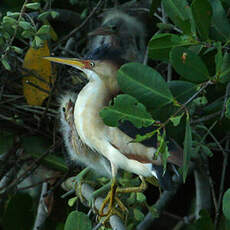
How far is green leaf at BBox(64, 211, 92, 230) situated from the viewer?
1059 mm

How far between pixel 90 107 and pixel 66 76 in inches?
34.7

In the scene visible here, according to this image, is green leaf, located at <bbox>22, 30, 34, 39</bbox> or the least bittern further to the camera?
the least bittern

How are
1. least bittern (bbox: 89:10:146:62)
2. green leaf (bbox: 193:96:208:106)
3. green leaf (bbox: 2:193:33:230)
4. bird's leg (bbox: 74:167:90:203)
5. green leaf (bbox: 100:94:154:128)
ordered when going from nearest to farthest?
green leaf (bbox: 100:94:154:128) < green leaf (bbox: 193:96:208:106) < bird's leg (bbox: 74:167:90:203) < green leaf (bbox: 2:193:33:230) < least bittern (bbox: 89:10:146:62)

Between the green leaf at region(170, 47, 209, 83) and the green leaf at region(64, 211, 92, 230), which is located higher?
the green leaf at region(170, 47, 209, 83)

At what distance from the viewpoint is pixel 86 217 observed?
1.07 meters

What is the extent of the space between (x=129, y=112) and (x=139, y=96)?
6 centimetres

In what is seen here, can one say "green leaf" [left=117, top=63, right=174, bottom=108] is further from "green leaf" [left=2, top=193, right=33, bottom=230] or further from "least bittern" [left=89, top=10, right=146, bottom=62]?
"least bittern" [left=89, top=10, right=146, bottom=62]

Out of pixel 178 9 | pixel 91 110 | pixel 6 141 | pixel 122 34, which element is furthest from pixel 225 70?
pixel 122 34

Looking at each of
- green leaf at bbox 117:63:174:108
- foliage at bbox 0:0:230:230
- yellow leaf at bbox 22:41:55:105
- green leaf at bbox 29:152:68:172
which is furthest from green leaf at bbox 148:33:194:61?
green leaf at bbox 29:152:68:172

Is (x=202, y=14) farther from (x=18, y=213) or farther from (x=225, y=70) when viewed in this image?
(x=18, y=213)

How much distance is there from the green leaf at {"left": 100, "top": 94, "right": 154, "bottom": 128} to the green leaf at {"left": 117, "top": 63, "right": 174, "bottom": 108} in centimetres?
5

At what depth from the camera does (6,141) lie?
1839 mm

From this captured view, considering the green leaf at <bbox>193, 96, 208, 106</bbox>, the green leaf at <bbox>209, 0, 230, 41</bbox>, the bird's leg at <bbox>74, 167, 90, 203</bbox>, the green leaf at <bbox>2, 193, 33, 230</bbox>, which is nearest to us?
the green leaf at <bbox>209, 0, 230, 41</bbox>

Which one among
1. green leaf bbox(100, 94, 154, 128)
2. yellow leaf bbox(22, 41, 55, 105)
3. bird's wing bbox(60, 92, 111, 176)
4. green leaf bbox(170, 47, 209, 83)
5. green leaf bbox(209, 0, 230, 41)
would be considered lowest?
yellow leaf bbox(22, 41, 55, 105)
